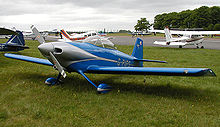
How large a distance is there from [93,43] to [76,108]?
2.57 m

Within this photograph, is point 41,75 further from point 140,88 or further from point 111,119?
point 111,119

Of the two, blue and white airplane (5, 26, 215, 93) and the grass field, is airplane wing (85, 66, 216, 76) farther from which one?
the grass field

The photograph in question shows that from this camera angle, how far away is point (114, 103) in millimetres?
4727

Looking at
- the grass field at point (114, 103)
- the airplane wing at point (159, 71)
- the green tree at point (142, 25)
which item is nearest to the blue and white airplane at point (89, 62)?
the airplane wing at point (159, 71)

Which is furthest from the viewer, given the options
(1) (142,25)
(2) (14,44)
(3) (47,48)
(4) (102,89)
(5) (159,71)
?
(1) (142,25)

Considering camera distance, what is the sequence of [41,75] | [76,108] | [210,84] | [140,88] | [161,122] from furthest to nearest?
[41,75] < [210,84] < [140,88] < [76,108] < [161,122]

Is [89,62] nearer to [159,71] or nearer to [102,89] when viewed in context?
[102,89]

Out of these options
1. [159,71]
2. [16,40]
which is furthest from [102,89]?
[16,40]

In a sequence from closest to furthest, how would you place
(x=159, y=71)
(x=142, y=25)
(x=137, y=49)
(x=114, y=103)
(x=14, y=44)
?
(x=114, y=103) < (x=159, y=71) < (x=137, y=49) < (x=14, y=44) < (x=142, y=25)

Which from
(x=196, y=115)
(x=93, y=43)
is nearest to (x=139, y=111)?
(x=196, y=115)

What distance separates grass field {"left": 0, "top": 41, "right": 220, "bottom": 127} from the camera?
3.79 m

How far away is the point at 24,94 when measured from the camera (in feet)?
17.7

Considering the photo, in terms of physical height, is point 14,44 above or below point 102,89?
above

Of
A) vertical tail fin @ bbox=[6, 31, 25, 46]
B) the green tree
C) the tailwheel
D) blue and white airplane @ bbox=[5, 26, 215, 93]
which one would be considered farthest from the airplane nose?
the green tree
